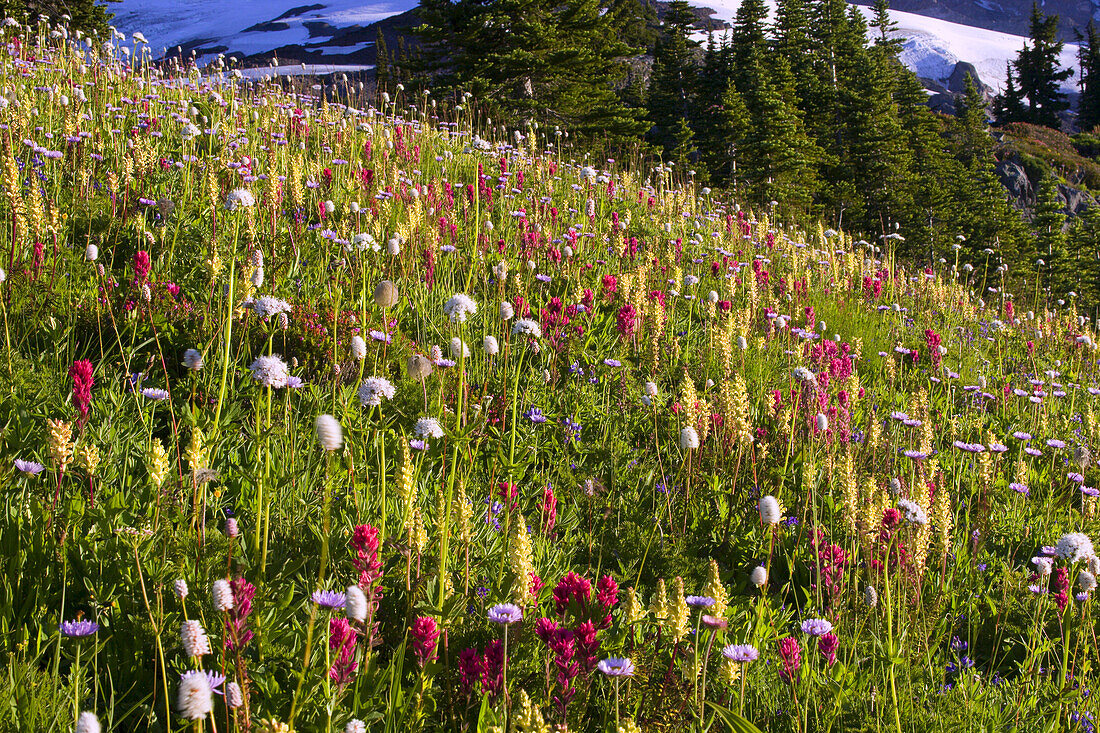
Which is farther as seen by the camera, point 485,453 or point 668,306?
point 668,306

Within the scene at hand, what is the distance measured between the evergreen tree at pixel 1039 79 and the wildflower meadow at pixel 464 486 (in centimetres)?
8331

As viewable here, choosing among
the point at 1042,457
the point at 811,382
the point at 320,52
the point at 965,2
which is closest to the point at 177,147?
the point at 811,382

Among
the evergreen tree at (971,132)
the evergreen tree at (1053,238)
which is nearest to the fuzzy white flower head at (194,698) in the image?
the evergreen tree at (1053,238)

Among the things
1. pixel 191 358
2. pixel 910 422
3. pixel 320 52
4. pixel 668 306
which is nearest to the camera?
pixel 191 358

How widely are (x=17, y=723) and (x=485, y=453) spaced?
1754mm

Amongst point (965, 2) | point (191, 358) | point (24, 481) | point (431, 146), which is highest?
point (965, 2)

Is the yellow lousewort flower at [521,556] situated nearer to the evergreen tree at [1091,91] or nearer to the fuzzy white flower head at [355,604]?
the fuzzy white flower head at [355,604]

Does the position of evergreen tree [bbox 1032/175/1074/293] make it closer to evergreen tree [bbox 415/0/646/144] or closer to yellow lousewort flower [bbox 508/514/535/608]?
evergreen tree [bbox 415/0/646/144]

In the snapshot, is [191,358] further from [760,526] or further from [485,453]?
[760,526]

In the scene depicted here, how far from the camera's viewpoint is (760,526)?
286cm

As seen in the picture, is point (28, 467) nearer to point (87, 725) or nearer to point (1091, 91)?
point (87, 725)

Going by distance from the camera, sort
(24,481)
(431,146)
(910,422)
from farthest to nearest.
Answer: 1. (431,146)
2. (910,422)
3. (24,481)

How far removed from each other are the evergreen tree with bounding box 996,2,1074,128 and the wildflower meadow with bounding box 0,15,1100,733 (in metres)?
83.3

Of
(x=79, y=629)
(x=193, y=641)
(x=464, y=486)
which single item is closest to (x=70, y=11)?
(x=464, y=486)
